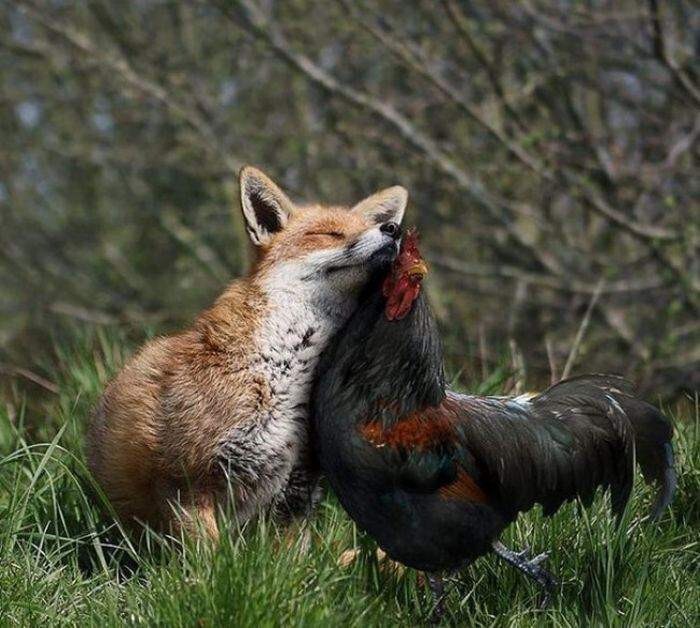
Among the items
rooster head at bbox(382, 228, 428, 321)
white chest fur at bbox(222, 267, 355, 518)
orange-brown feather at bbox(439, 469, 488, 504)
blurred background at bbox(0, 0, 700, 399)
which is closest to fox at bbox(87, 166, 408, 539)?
white chest fur at bbox(222, 267, 355, 518)

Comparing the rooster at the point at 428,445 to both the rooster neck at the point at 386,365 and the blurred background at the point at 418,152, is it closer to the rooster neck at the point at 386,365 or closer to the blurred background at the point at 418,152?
the rooster neck at the point at 386,365

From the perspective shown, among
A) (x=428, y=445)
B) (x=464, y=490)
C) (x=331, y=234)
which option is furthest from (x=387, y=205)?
(x=464, y=490)

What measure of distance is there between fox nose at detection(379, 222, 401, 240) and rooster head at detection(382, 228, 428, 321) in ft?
0.29

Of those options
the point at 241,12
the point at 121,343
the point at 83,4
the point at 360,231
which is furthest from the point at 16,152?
the point at 360,231

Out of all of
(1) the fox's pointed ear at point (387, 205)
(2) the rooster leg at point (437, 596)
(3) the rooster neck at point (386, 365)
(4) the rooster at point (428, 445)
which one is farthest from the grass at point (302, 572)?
(1) the fox's pointed ear at point (387, 205)

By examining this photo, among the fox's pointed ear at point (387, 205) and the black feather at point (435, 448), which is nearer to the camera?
the black feather at point (435, 448)

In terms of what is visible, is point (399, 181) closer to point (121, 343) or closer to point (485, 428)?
point (121, 343)

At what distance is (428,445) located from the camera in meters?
4.42

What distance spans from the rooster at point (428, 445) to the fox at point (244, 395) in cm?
13

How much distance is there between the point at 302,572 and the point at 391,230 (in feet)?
4.01

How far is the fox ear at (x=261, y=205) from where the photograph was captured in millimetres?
5105

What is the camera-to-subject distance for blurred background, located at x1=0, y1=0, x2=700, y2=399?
9.16 metres

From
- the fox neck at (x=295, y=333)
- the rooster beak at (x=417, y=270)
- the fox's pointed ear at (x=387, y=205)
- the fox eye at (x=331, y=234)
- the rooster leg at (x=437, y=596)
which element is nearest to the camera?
the rooster beak at (x=417, y=270)

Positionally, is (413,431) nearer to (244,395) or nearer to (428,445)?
(428,445)
